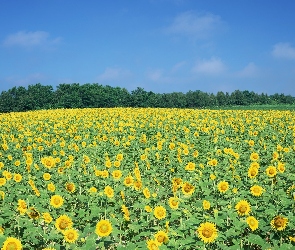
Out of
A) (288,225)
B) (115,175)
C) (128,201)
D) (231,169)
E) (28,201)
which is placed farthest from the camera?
(231,169)

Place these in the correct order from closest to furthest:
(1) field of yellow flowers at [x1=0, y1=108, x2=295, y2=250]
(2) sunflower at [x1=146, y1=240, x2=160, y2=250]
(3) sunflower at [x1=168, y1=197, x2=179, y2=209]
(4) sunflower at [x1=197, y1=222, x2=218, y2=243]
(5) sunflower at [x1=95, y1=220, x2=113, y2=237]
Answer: (2) sunflower at [x1=146, y1=240, x2=160, y2=250] < (4) sunflower at [x1=197, y1=222, x2=218, y2=243] < (5) sunflower at [x1=95, y1=220, x2=113, y2=237] < (1) field of yellow flowers at [x1=0, y1=108, x2=295, y2=250] < (3) sunflower at [x1=168, y1=197, x2=179, y2=209]

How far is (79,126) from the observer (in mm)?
19062

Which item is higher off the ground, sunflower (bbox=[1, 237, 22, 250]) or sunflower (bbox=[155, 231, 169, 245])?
sunflower (bbox=[1, 237, 22, 250])

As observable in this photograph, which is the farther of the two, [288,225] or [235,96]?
[235,96]

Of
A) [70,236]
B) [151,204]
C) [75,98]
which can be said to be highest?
[75,98]

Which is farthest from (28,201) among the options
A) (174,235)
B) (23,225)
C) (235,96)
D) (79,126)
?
(235,96)

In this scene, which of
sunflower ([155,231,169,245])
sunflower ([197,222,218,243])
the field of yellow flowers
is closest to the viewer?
sunflower ([155,231,169,245])

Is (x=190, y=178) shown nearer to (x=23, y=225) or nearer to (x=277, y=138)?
(x=23, y=225)

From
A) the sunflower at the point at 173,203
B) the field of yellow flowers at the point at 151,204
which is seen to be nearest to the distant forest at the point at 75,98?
the field of yellow flowers at the point at 151,204

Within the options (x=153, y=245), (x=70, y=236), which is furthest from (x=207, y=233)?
(x=70, y=236)

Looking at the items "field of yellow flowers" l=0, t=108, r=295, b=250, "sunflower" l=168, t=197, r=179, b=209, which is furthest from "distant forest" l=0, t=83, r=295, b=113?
"sunflower" l=168, t=197, r=179, b=209

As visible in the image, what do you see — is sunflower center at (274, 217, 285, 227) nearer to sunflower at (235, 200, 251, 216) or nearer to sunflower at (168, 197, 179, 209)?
sunflower at (235, 200, 251, 216)

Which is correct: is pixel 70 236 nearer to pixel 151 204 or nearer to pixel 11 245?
pixel 11 245

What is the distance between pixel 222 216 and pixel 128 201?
2.85m
